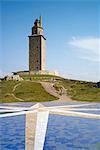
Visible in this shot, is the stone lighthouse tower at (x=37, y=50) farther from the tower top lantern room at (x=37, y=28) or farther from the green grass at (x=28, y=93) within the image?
the green grass at (x=28, y=93)

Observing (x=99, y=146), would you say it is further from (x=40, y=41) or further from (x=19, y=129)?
(x=40, y=41)

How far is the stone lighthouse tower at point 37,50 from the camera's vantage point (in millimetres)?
50281

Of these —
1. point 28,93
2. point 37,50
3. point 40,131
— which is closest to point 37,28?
point 37,50

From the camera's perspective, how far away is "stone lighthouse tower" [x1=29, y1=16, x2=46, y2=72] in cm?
5028

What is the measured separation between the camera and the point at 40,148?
529cm

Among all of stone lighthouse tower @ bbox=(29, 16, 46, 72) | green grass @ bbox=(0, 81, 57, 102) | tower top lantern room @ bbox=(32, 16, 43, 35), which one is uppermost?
tower top lantern room @ bbox=(32, 16, 43, 35)

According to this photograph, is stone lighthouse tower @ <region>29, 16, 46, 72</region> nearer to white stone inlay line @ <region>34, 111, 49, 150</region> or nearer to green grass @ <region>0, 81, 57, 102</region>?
green grass @ <region>0, 81, 57, 102</region>

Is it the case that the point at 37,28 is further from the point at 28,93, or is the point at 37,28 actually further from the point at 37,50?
the point at 28,93

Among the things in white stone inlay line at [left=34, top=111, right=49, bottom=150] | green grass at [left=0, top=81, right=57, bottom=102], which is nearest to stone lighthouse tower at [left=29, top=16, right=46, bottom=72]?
green grass at [left=0, top=81, right=57, bottom=102]

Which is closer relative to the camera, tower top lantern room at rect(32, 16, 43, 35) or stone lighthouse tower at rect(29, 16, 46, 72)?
stone lighthouse tower at rect(29, 16, 46, 72)

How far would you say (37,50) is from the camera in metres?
50.8

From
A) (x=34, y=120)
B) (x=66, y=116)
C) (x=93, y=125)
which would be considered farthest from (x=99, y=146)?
(x=66, y=116)

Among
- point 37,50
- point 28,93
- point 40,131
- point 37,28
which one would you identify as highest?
point 37,28

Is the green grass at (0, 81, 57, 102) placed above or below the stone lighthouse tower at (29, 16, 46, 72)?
below
